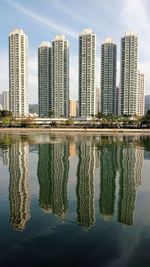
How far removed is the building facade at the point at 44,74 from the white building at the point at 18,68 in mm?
10014

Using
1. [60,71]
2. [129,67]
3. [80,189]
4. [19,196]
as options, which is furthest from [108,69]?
[19,196]

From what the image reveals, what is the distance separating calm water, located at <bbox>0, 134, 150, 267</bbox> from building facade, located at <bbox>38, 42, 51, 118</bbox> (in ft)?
512

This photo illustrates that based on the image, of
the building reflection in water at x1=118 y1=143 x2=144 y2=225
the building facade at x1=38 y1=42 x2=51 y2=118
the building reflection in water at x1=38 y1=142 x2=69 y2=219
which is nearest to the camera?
the building reflection in water at x1=118 y1=143 x2=144 y2=225

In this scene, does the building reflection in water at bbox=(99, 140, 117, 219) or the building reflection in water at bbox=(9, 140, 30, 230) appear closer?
the building reflection in water at bbox=(9, 140, 30, 230)

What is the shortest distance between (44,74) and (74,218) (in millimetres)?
172985

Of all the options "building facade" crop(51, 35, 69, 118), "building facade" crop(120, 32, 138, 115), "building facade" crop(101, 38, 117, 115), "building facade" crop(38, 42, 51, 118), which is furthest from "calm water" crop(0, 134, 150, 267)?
"building facade" crop(101, 38, 117, 115)

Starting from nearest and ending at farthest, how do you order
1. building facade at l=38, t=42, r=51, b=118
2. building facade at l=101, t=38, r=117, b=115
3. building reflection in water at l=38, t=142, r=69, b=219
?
building reflection in water at l=38, t=142, r=69, b=219
building facade at l=101, t=38, r=117, b=115
building facade at l=38, t=42, r=51, b=118

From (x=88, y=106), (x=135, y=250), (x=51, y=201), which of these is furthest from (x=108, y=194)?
(x=88, y=106)

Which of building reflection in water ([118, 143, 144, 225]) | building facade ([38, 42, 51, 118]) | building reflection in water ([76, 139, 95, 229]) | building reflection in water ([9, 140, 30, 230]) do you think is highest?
building facade ([38, 42, 51, 118])

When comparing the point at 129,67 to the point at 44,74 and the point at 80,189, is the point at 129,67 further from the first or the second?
the point at 80,189

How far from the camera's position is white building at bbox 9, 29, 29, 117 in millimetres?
172250

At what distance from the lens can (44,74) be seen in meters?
184

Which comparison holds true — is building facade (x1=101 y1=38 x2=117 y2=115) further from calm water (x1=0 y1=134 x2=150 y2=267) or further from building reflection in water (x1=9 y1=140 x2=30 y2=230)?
calm water (x1=0 y1=134 x2=150 y2=267)

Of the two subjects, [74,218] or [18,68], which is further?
[18,68]
